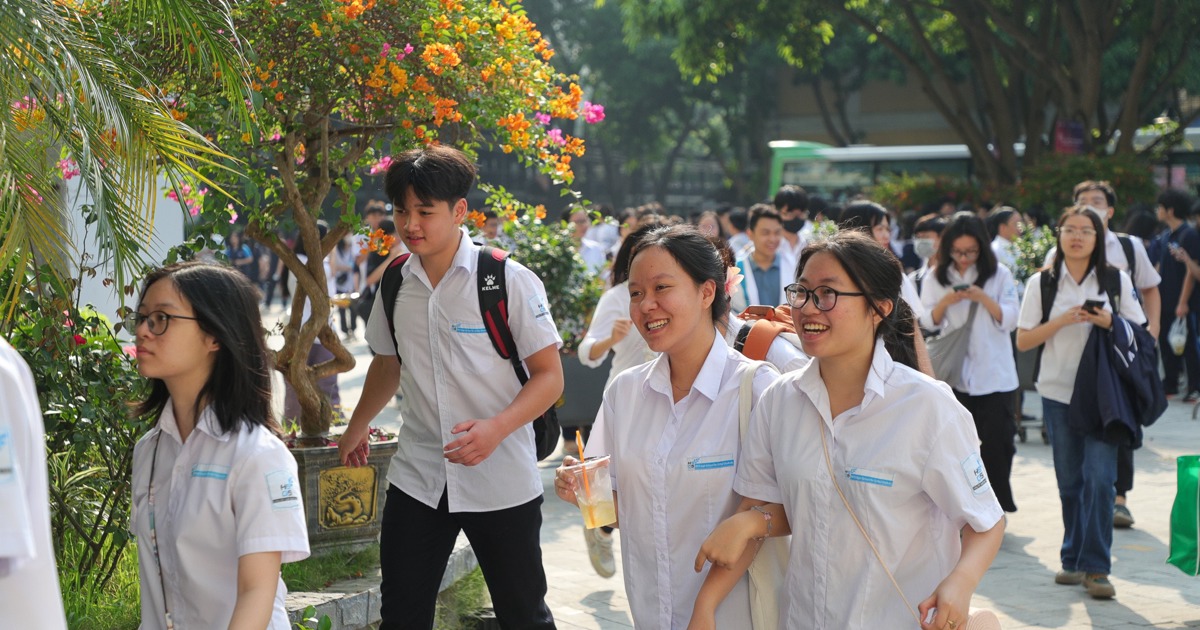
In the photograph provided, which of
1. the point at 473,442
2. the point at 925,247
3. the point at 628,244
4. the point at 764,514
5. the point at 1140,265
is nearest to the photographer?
the point at 764,514

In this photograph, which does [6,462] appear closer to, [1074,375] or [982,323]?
[1074,375]

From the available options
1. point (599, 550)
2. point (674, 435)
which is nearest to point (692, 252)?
point (674, 435)

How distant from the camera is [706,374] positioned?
3203mm

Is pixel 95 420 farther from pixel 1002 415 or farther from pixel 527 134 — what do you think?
pixel 1002 415

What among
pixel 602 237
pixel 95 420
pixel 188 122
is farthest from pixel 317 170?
pixel 602 237

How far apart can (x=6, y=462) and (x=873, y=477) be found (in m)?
1.88

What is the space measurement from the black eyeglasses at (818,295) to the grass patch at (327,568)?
2.58m

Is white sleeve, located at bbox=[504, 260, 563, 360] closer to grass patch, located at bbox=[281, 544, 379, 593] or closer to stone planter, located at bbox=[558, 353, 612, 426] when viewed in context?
grass patch, located at bbox=[281, 544, 379, 593]

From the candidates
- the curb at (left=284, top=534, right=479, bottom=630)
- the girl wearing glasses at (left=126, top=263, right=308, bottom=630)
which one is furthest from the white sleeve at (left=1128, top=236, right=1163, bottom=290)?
the girl wearing glasses at (left=126, top=263, right=308, bottom=630)

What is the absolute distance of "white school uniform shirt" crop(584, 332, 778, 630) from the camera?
3.15 m

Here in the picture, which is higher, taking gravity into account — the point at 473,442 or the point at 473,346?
the point at 473,346

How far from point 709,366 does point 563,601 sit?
321 centimetres

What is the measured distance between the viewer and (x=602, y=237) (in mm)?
18188

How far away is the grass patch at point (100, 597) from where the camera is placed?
4.38 metres
